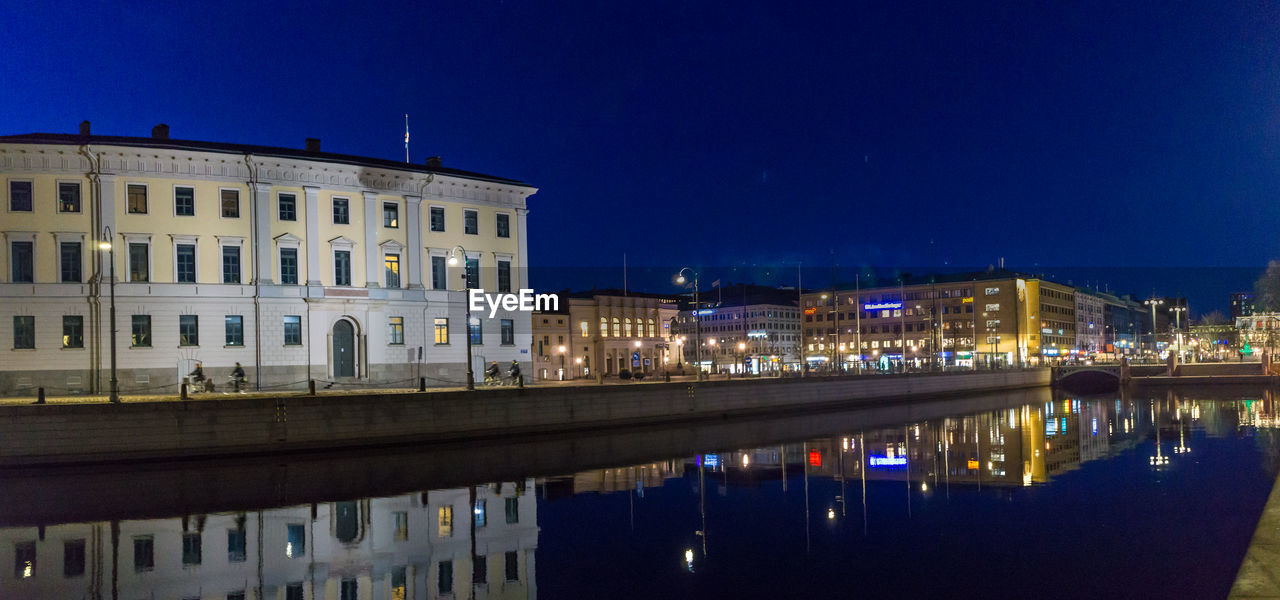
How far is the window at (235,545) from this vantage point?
21.0 metres

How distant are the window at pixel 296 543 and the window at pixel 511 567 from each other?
490cm

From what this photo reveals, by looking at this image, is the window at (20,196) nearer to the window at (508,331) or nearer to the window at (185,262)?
the window at (185,262)

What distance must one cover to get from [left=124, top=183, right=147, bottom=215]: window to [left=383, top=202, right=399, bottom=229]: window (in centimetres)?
1365

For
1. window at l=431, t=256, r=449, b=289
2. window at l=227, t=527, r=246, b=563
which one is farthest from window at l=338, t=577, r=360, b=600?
window at l=431, t=256, r=449, b=289

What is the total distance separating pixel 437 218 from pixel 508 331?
9.31 m

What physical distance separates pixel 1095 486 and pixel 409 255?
42256mm

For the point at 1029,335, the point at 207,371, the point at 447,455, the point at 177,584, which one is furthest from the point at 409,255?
the point at 1029,335

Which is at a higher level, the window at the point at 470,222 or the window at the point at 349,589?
the window at the point at 470,222

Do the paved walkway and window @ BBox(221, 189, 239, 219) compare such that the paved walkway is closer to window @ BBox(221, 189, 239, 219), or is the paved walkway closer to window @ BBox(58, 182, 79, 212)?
window @ BBox(221, 189, 239, 219)

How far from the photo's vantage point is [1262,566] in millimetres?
13578

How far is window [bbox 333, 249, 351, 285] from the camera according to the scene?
56000 mm

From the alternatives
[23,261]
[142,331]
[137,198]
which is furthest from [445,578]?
[23,261]

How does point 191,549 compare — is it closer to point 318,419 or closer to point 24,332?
point 318,419

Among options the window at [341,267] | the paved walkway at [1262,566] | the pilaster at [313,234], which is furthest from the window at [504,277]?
the paved walkway at [1262,566]
